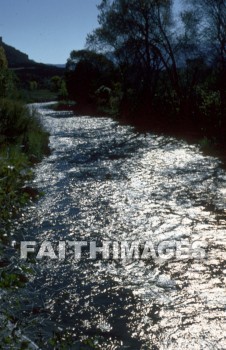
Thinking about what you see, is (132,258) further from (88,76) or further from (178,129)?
(88,76)

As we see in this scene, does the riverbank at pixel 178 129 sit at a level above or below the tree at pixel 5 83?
below

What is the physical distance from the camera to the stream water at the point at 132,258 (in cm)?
606

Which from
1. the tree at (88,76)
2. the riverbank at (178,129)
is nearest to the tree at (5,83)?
the riverbank at (178,129)

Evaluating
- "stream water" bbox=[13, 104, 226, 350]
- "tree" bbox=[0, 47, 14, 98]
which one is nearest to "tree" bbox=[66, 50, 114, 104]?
"tree" bbox=[0, 47, 14, 98]

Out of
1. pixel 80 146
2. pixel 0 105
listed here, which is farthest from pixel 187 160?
pixel 0 105

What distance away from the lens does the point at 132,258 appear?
8.39m

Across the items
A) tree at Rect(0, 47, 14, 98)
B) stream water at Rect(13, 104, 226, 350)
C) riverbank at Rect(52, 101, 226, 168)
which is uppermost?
tree at Rect(0, 47, 14, 98)

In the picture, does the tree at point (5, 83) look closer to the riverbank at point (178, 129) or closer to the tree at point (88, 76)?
the riverbank at point (178, 129)

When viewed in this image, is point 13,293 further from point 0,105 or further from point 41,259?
point 0,105

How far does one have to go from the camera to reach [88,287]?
728cm

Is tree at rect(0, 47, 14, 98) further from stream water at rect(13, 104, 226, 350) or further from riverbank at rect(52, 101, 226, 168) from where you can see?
stream water at rect(13, 104, 226, 350)

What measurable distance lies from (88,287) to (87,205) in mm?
4988

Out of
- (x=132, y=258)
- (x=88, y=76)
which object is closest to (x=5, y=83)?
(x=132, y=258)

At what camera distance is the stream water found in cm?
606
